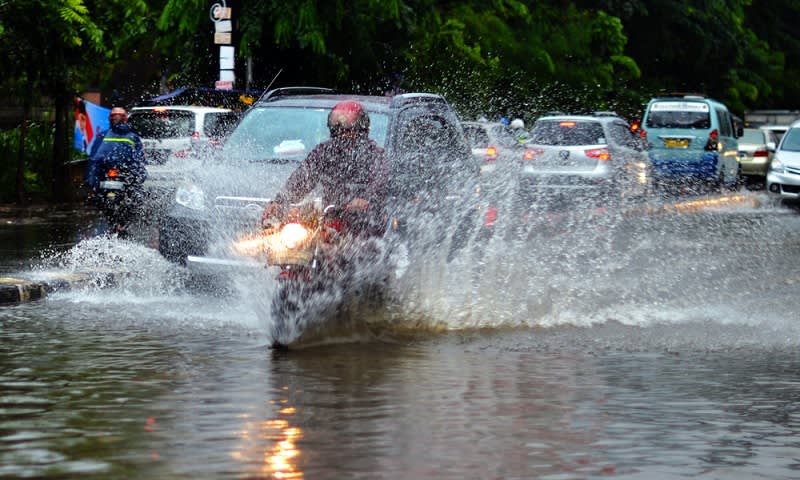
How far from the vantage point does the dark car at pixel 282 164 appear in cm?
1217

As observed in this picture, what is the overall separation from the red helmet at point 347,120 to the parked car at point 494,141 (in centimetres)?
1062

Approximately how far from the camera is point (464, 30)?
1420 inches

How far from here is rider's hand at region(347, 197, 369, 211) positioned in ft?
32.8

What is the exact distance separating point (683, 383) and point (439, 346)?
206 cm

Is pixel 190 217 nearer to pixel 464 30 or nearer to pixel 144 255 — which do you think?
pixel 144 255

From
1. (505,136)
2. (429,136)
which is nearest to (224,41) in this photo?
(505,136)

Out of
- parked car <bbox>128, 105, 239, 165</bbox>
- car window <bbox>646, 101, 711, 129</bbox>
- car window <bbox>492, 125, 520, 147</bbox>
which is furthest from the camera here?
car window <bbox>646, 101, 711, 129</bbox>

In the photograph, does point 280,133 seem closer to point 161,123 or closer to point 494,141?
point 161,123

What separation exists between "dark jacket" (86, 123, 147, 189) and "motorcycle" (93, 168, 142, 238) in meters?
0.07

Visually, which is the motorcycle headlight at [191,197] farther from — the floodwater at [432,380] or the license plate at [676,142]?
the license plate at [676,142]

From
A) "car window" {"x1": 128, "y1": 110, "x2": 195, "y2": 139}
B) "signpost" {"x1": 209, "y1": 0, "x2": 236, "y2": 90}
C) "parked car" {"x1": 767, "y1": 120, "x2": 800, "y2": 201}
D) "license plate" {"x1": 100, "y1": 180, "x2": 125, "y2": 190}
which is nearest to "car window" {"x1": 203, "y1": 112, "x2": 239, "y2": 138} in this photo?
"car window" {"x1": 128, "y1": 110, "x2": 195, "y2": 139}

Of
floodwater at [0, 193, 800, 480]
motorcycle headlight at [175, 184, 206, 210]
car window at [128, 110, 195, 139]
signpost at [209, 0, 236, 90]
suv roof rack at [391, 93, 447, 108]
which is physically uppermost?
signpost at [209, 0, 236, 90]

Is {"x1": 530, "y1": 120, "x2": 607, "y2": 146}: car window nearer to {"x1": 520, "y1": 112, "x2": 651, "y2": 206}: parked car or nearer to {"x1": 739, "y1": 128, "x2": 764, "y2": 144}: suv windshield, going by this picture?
{"x1": 520, "y1": 112, "x2": 651, "y2": 206}: parked car

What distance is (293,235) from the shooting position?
978 centimetres
